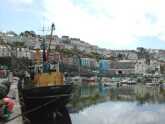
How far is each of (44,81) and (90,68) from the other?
510 ft

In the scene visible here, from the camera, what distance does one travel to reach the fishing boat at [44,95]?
3416 centimetres

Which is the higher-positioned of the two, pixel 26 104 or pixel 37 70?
pixel 37 70

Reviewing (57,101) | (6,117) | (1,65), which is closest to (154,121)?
(57,101)

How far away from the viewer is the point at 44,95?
3416cm

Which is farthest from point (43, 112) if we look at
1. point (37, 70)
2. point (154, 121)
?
point (154, 121)

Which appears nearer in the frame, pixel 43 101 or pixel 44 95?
pixel 44 95

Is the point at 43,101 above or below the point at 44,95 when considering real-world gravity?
below

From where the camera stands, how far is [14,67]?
238ft

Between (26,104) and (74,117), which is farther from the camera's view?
(74,117)

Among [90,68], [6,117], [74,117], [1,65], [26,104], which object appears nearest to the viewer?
[6,117]

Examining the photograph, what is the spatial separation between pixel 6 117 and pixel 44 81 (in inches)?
452

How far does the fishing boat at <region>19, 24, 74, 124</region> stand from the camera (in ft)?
112

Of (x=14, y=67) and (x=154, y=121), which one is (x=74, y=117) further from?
(x=14, y=67)

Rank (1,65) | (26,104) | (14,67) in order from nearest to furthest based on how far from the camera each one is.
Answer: (26,104), (14,67), (1,65)
